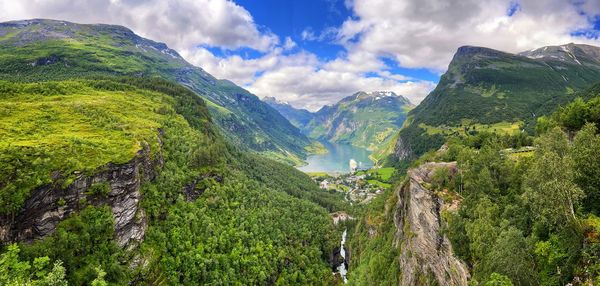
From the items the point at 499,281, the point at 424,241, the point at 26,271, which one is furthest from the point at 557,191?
the point at 26,271

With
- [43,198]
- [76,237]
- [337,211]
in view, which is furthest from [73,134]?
[337,211]

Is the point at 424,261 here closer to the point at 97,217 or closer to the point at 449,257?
the point at 449,257

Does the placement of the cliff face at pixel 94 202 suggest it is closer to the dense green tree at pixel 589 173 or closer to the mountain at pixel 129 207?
the mountain at pixel 129 207

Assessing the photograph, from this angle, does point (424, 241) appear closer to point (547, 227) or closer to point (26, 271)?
point (547, 227)

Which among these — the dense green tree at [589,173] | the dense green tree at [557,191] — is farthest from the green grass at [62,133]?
the dense green tree at [589,173]

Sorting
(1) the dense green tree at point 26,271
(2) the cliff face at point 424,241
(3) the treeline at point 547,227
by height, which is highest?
(3) the treeline at point 547,227

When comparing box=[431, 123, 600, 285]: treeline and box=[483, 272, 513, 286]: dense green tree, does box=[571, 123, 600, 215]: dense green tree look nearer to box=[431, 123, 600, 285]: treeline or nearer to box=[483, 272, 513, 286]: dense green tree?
box=[431, 123, 600, 285]: treeline

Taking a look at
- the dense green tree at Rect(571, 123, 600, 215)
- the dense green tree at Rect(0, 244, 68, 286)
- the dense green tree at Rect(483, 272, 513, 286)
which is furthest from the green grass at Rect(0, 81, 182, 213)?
the dense green tree at Rect(571, 123, 600, 215)
